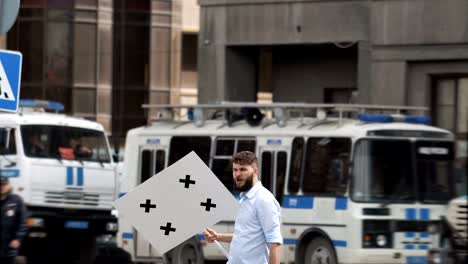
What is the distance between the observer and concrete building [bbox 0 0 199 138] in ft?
145

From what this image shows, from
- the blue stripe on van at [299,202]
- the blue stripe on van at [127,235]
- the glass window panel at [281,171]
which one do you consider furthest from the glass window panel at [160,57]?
the blue stripe on van at [299,202]

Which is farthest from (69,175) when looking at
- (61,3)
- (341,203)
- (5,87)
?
(61,3)

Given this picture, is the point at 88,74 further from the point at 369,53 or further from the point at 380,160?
the point at 380,160

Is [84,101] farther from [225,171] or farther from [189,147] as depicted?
[225,171]

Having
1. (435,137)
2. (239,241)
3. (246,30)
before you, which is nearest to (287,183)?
(435,137)

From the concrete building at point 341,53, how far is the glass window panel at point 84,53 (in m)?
14.7

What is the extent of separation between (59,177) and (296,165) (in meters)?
5.88

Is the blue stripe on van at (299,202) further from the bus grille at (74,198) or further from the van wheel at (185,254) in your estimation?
the bus grille at (74,198)

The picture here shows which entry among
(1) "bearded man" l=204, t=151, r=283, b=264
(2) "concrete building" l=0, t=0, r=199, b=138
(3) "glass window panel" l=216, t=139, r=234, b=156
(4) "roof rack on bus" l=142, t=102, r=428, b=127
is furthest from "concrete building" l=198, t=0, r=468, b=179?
(1) "bearded man" l=204, t=151, r=283, b=264

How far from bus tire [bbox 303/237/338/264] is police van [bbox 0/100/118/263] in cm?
633

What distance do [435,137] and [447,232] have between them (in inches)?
156

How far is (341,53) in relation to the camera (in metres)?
29.0

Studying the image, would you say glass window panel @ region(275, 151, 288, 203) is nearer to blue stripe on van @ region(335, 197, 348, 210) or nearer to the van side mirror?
blue stripe on van @ region(335, 197, 348, 210)

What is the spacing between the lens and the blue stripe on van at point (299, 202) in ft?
64.5
